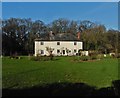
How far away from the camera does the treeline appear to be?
84.8 meters

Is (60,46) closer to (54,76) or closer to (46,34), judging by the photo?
(46,34)

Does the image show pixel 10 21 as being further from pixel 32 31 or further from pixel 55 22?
pixel 55 22

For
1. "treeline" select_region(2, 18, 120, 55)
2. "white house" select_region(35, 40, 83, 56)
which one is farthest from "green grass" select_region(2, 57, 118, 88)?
"white house" select_region(35, 40, 83, 56)

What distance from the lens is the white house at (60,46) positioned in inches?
3327

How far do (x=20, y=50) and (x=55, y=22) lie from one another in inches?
875

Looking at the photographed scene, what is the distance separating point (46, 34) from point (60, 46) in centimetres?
1780

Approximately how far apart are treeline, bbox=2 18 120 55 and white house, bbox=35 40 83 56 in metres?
1.47

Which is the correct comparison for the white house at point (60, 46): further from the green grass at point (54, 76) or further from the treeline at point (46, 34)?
the green grass at point (54, 76)

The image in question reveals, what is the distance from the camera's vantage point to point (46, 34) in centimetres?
10181

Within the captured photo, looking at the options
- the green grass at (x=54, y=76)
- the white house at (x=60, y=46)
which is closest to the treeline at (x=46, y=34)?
the white house at (x=60, y=46)

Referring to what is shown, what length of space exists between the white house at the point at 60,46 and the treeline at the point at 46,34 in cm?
147

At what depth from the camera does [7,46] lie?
268ft

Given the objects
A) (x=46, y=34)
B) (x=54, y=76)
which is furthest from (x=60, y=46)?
(x=54, y=76)

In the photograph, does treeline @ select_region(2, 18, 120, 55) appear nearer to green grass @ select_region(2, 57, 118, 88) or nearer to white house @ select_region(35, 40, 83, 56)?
white house @ select_region(35, 40, 83, 56)
